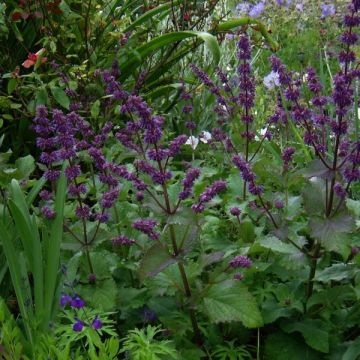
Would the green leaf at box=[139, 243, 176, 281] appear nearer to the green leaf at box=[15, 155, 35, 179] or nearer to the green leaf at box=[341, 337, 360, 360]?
the green leaf at box=[341, 337, 360, 360]

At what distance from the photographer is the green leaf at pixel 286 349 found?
1.73m

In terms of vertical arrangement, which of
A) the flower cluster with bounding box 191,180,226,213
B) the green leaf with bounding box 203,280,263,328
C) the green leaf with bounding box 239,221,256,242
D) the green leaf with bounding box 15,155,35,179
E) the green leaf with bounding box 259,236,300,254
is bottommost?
the green leaf with bounding box 239,221,256,242

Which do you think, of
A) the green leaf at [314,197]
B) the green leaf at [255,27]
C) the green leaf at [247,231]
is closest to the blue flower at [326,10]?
the green leaf at [255,27]

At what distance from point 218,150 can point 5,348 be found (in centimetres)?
199

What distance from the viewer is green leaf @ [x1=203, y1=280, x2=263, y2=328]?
1.61 metres

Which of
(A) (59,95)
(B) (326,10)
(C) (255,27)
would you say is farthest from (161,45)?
(B) (326,10)

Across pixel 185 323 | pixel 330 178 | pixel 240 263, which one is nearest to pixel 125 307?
pixel 185 323

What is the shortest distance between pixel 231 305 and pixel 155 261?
0.23 meters

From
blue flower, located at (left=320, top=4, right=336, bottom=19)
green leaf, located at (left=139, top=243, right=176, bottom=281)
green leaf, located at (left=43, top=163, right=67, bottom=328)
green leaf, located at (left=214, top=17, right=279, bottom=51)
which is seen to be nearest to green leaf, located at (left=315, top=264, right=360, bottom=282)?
green leaf, located at (left=139, top=243, right=176, bottom=281)

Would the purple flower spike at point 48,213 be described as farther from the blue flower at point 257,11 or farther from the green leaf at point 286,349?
the blue flower at point 257,11

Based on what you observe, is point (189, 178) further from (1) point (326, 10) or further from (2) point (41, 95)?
(1) point (326, 10)

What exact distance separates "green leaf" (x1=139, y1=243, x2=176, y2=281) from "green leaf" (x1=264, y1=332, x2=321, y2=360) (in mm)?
398

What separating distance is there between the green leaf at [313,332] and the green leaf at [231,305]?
6.8 inches

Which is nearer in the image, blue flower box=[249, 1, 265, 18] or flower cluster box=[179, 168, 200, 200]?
flower cluster box=[179, 168, 200, 200]
